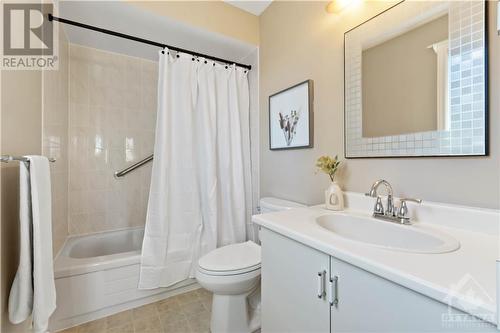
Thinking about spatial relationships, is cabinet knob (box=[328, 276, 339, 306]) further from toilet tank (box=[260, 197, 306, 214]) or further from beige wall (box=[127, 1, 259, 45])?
beige wall (box=[127, 1, 259, 45])

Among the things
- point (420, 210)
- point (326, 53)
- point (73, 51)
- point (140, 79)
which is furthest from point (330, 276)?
point (73, 51)

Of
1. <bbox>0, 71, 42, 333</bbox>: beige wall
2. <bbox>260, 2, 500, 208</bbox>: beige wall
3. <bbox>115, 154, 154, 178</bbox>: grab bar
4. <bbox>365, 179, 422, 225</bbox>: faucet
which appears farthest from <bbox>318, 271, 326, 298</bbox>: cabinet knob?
<bbox>115, 154, 154, 178</bbox>: grab bar

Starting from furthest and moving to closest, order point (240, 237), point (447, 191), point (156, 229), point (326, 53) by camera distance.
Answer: point (240, 237), point (156, 229), point (326, 53), point (447, 191)

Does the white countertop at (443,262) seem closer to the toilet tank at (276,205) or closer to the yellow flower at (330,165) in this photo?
the yellow flower at (330,165)

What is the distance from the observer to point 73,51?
199 cm

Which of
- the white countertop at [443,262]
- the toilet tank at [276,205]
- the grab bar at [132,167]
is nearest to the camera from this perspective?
the white countertop at [443,262]

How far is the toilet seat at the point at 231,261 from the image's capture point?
4.18 feet

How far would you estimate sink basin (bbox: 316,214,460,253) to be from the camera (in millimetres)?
726

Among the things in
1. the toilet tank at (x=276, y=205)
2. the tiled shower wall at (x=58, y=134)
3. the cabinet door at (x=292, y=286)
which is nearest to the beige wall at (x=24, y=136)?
the tiled shower wall at (x=58, y=134)

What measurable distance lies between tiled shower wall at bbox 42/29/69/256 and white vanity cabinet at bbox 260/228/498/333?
1.55 meters

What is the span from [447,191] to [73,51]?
2.91 meters

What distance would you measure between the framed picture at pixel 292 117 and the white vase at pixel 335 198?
40 cm

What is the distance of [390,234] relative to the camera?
94 centimetres

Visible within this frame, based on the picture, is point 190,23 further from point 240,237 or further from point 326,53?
point 240,237
